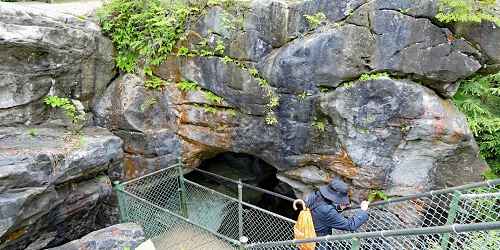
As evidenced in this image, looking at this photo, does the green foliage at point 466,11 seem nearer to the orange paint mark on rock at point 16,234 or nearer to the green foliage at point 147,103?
the green foliage at point 147,103

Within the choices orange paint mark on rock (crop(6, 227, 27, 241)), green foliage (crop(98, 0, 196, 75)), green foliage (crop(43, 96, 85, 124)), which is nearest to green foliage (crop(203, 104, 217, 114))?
green foliage (crop(98, 0, 196, 75))

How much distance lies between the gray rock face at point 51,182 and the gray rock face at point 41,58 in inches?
17.8

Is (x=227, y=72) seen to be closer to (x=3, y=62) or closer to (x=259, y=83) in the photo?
(x=259, y=83)

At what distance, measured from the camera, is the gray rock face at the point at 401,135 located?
5684 mm

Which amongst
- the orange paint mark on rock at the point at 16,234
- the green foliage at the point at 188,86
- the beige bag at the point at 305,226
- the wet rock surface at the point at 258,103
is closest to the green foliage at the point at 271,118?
the wet rock surface at the point at 258,103

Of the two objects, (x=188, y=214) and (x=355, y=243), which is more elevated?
(x=355, y=243)

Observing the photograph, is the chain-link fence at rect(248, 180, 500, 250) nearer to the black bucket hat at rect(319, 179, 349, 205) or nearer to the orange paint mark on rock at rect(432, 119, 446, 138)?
the black bucket hat at rect(319, 179, 349, 205)

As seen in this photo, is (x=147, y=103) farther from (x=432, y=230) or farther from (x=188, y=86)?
(x=432, y=230)

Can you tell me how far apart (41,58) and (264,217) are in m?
4.62

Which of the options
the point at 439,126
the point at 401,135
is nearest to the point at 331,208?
the point at 401,135

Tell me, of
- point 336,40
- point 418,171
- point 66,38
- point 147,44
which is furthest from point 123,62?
point 418,171

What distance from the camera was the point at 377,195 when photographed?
6.20 metres

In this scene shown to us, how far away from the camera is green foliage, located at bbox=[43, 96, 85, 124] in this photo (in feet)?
20.6

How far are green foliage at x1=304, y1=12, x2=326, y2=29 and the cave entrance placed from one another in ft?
12.8
